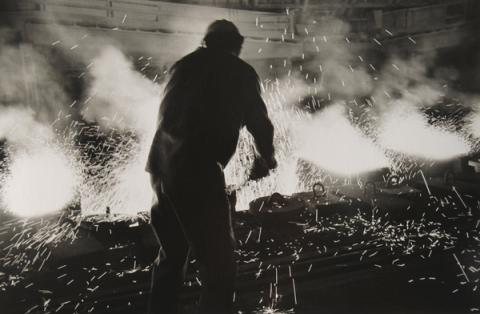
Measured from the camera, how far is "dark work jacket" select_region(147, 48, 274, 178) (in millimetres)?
2020

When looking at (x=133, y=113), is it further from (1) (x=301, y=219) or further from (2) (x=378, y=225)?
(2) (x=378, y=225)

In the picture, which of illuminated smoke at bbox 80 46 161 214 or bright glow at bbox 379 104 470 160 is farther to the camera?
bright glow at bbox 379 104 470 160

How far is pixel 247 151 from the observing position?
8.87 meters

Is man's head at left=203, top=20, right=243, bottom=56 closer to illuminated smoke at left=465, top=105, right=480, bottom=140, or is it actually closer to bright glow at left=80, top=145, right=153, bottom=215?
bright glow at left=80, top=145, right=153, bottom=215

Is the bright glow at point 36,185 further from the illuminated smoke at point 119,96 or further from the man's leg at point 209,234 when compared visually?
the man's leg at point 209,234

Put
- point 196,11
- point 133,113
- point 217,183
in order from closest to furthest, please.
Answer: point 217,183, point 196,11, point 133,113

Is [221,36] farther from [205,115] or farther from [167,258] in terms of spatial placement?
[167,258]

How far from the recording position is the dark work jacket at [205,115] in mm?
2020

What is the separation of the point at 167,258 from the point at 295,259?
170cm

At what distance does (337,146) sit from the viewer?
327 inches

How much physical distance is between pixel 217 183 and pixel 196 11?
5.46 metres

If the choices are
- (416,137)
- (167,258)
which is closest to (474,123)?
(416,137)

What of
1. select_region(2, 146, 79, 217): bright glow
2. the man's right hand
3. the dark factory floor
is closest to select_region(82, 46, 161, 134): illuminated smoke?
select_region(2, 146, 79, 217): bright glow

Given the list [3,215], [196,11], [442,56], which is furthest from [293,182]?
[3,215]
